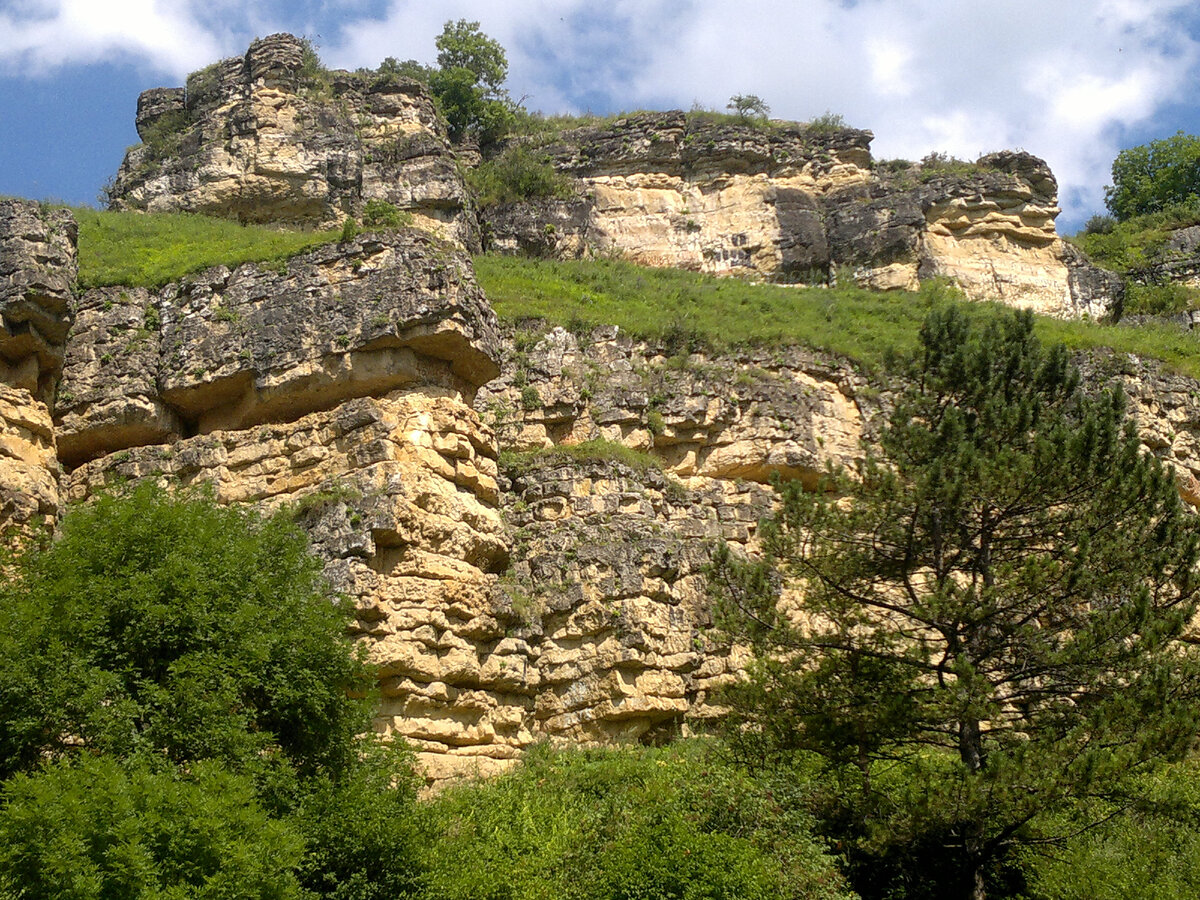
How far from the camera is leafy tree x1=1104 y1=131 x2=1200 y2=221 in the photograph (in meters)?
50.8

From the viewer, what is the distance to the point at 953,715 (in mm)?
15445

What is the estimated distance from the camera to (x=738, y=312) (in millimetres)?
30984

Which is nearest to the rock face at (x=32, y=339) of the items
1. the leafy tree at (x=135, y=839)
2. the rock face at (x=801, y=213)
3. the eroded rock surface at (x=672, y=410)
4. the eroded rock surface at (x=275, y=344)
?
the eroded rock surface at (x=275, y=344)

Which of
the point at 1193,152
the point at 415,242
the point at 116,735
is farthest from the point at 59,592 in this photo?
the point at 1193,152

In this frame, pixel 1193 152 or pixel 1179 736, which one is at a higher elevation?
pixel 1193 152

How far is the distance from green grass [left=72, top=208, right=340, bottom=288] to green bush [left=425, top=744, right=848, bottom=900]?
1156 cm

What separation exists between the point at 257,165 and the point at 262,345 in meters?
12.8

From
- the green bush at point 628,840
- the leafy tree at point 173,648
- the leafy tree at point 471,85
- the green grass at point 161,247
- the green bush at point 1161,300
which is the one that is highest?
the leafy tree at point 471,85

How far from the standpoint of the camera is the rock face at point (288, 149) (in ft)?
108

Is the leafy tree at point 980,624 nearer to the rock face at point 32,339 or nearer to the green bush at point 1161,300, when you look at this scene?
the rock face at point 32,339

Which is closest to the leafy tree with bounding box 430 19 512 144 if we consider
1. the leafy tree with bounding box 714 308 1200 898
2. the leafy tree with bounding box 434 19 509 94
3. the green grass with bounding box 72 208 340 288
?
the leafy tree with bounding box 434 19 509 94

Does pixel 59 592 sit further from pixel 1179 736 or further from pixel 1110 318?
pixel 1110 318

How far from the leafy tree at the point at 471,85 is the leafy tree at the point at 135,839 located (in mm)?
30778

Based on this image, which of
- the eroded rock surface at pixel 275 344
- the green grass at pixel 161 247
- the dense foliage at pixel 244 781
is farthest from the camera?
the green grass at pixel 161 247
